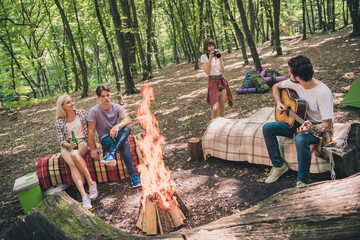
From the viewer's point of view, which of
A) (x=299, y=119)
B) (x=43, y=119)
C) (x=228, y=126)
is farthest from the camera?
(x=43, y=119)

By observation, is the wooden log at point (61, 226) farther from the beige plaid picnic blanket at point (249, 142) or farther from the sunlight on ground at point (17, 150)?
the sunlight on ground at point (17, 150)

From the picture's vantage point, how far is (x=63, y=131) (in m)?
4.35

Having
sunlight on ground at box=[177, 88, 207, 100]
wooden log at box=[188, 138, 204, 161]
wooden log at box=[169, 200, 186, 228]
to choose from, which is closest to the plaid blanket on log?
wooden log at box=[188, 138, 204, 161]

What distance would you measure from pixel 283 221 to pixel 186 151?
3.70 m

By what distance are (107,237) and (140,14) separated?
76.4 feet

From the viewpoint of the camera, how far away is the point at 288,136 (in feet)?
11.8

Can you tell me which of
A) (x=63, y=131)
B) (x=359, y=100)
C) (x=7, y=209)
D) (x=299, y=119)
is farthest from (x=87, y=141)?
(x=359, y=100)

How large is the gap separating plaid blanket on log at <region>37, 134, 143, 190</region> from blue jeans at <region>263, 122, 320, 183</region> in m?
2.43

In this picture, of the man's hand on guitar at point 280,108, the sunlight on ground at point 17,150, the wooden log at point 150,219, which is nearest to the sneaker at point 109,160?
the wooden log at point 150,219

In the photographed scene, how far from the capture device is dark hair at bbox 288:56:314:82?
3.00 m

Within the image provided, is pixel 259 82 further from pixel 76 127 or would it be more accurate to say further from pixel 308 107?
Result: pixel 76 127

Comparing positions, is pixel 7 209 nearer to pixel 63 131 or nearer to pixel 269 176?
pixel 63 131

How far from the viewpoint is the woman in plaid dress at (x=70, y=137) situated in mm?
4133

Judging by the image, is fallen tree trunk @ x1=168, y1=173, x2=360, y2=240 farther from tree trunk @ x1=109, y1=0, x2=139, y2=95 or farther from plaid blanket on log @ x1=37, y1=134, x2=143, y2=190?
tree trunk @ x1=109, y1=0, x2=139, y2=95
